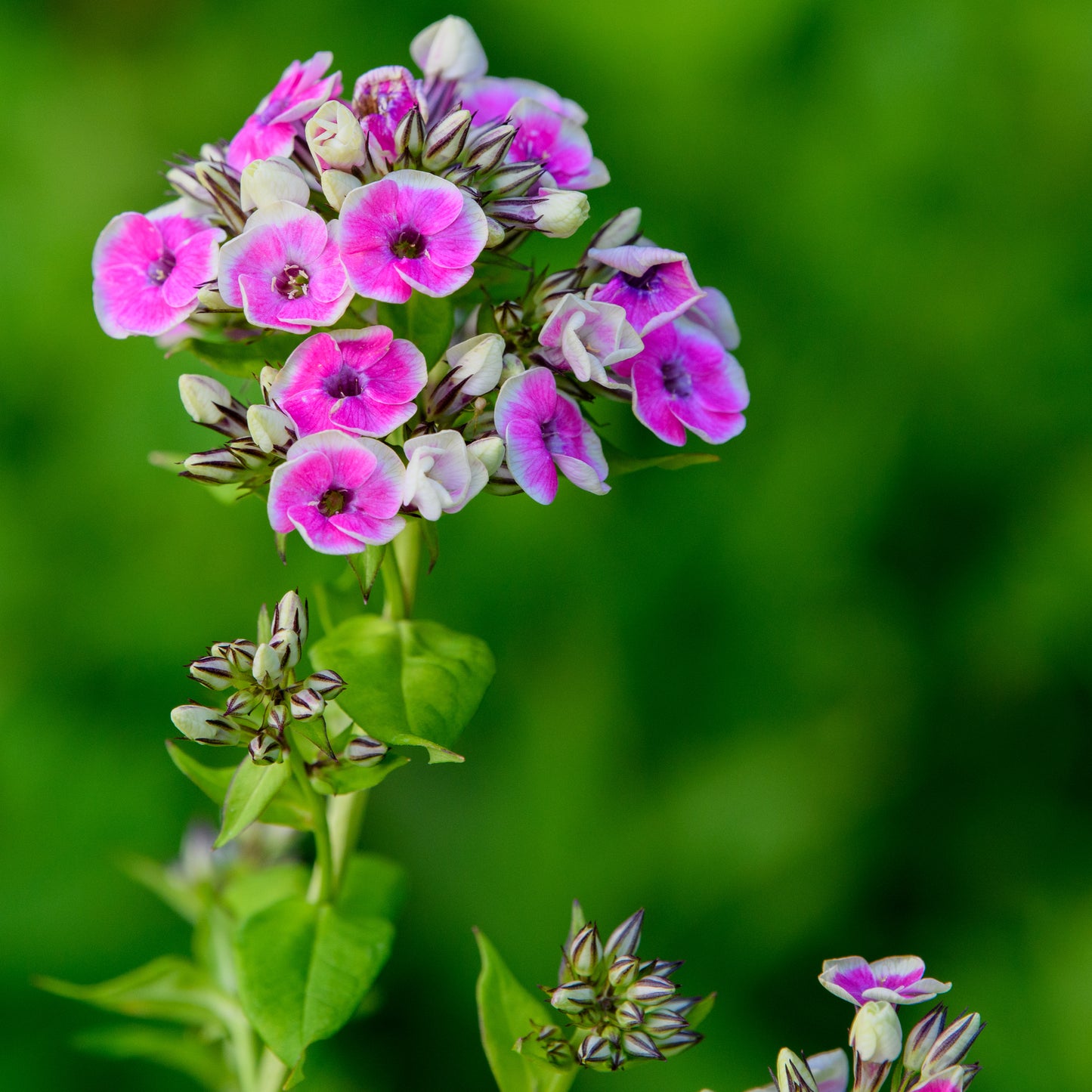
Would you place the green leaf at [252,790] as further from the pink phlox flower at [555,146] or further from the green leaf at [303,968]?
the pink phlox flower at [555,146]

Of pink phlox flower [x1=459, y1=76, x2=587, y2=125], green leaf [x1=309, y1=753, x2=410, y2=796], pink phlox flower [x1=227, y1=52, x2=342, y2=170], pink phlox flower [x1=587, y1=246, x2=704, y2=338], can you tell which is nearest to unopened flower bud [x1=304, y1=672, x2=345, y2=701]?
green leaf [x1=309, y1=753, x2=410, y2=796]

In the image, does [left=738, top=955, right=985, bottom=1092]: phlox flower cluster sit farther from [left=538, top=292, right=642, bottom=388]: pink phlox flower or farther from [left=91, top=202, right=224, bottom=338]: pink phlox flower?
[left=91, top=202, right=224, bottom=338]: pink phlox flower

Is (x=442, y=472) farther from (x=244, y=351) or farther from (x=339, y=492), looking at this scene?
(x=244, y=351)

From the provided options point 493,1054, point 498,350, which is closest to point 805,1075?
point 493,1054

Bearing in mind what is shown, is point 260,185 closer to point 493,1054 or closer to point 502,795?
point 493,1054

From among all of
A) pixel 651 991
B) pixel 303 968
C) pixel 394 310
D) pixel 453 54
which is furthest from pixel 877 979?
pixel 453 54
